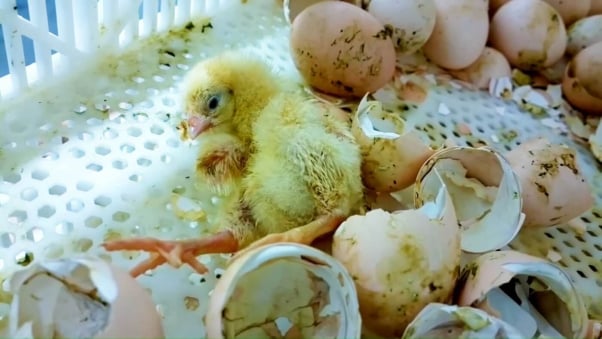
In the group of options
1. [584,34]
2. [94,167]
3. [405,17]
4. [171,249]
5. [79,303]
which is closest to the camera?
[79,303]

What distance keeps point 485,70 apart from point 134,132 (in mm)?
466

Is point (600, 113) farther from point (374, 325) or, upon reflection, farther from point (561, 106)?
point (374, 325)

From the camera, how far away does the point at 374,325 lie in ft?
1.76

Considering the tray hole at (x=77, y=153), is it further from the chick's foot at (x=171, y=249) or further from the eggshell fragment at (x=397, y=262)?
the eggshell fragment at (x=397, y=262)

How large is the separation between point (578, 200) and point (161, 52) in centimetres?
50

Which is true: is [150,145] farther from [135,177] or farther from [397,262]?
[397,262]

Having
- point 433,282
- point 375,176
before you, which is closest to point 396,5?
point 375,176

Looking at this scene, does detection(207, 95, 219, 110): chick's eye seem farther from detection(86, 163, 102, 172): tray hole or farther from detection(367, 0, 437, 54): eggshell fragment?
detection(367, 0, 437, 54): eggshell fragment

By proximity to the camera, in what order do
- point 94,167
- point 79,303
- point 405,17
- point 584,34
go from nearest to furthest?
point 79,303
point 94,167
point 405,17
point 584,34

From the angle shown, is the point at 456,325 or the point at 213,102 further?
the point at 213,102

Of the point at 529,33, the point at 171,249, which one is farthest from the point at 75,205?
the point at 529,33

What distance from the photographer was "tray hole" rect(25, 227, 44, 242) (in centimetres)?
60

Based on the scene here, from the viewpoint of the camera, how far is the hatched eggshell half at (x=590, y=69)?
87 centimetres

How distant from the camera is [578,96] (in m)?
0.89
